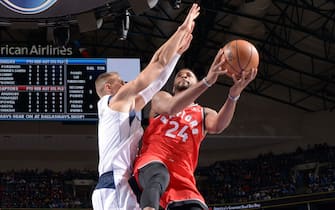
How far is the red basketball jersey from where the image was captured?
457 centimetres

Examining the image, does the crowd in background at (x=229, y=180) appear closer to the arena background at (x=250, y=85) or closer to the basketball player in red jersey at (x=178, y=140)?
the arena background at (x=250, y=85)

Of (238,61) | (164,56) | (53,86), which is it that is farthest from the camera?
(53,86)

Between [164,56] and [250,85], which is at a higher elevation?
[250,85]

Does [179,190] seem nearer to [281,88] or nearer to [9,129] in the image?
[9,129]

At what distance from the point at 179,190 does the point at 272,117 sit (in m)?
19.8

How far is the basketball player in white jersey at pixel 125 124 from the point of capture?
4440 millimetres

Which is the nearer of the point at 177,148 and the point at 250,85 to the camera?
the point at 177,148

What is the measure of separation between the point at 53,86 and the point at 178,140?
707cm

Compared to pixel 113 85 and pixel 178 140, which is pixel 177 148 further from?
pixel 113 85

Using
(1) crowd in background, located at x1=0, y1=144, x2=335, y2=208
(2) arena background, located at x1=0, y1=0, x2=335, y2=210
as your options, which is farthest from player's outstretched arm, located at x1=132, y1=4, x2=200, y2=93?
(1) crowd in background, located at x1=0, y1=144, x2=335, y2=208

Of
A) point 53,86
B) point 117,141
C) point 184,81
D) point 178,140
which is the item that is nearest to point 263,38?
point 53,86

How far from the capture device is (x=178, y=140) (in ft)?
15.7

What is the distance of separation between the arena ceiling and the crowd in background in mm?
2339

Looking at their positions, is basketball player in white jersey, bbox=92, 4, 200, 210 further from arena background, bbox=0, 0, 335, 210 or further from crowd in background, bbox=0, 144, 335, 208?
crowd in background, bbox=0, 144, 335, 208
